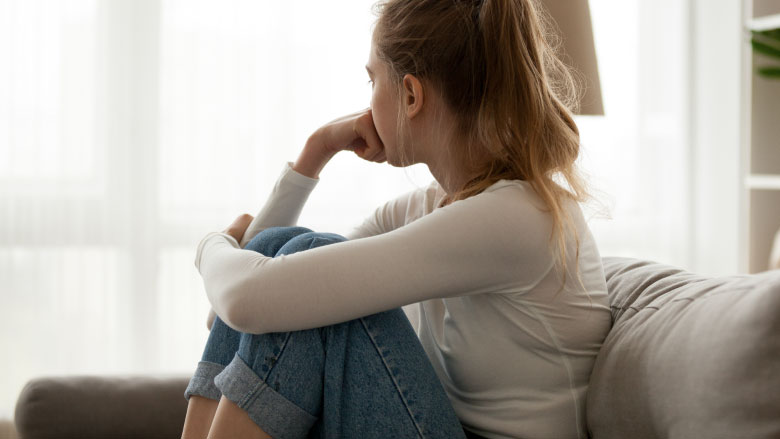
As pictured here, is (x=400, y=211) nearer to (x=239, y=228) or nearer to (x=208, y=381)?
(x=239, y=228)

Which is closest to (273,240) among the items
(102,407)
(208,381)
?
(208,381)

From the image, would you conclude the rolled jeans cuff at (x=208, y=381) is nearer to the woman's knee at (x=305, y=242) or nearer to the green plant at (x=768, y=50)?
the woman's knee at (x=305, y=242)

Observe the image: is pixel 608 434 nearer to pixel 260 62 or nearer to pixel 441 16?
pixel 441 16

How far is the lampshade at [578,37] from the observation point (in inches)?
56.1

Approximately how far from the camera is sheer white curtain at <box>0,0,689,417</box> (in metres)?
2.38

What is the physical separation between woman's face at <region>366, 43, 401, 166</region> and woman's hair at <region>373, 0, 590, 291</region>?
45 mm

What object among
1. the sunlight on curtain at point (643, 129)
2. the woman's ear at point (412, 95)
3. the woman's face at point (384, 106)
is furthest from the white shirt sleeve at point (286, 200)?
the sunlight on curtain at point (643, 129)

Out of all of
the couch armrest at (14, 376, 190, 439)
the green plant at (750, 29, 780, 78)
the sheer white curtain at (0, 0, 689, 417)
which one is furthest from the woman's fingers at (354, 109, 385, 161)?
the green plant at (750, 29, 780, 78)

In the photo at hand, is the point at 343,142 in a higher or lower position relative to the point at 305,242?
higher

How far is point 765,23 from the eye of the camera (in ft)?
8.86

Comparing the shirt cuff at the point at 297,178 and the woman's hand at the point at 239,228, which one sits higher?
the shirt cuff at the point at 297,178

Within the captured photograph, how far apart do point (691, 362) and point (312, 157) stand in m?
0.84

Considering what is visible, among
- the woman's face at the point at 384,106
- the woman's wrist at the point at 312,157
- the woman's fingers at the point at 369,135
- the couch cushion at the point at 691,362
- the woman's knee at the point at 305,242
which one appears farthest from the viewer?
the woman's wrist at the point at 312,157

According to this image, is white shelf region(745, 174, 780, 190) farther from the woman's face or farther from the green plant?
the woman's face
